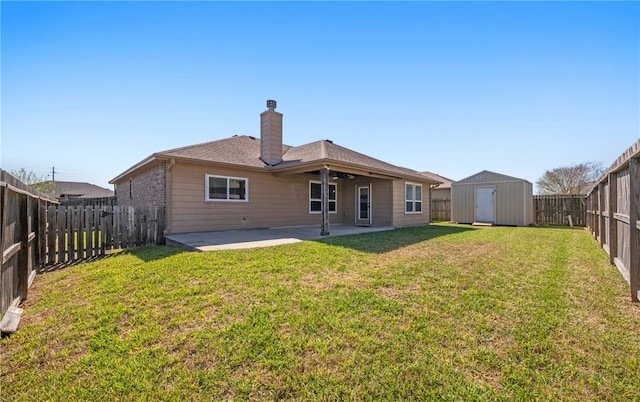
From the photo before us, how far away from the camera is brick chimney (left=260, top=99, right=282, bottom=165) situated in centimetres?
1163

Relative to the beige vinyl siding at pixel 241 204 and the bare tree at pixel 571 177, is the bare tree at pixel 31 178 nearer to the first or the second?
the beige vinyl siding at pixel 241 204

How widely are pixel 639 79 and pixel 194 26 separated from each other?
454 inches

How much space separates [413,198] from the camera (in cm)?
1472

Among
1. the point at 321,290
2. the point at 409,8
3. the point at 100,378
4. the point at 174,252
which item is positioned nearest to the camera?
the point at 100,378

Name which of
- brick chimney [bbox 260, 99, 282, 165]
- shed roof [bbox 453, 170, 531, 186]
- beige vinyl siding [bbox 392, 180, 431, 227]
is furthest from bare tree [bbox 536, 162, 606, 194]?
brick chimney [bbox 260, 99, 282, 165]

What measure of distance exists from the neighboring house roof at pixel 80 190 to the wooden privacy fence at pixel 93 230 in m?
35.6

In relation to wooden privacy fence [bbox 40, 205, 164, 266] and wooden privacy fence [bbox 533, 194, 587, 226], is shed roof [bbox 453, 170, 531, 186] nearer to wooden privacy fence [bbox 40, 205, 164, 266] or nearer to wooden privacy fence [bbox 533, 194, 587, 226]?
wooden privacy fence [bbox 533, 194, 587, 226]

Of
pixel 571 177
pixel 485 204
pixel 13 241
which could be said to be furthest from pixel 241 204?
pixel 571 177

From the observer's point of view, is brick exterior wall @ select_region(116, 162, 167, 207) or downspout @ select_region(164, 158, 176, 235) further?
brick exterior wall @ select_region(116, 162, 167, 207)

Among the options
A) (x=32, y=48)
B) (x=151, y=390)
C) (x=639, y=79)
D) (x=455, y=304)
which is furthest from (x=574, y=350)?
(x=32, y=48)

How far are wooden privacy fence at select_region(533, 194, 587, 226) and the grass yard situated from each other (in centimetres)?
1325

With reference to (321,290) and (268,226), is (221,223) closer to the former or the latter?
(268,226)

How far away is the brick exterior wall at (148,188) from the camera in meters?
9.18

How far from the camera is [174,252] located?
6.39 metres
